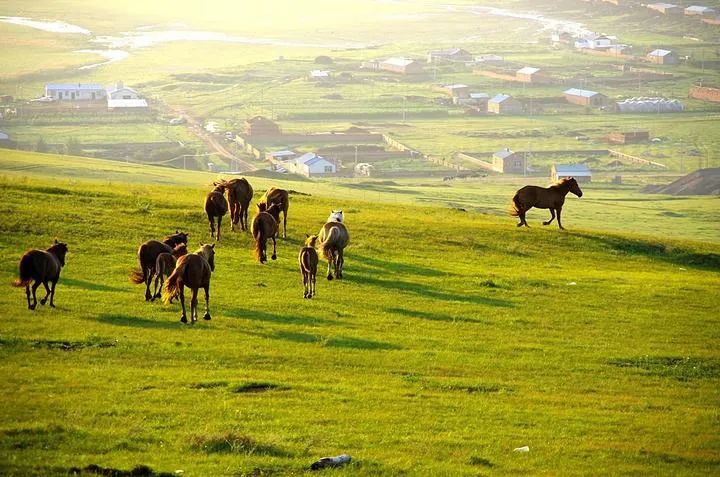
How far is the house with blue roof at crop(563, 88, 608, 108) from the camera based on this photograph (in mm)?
156125

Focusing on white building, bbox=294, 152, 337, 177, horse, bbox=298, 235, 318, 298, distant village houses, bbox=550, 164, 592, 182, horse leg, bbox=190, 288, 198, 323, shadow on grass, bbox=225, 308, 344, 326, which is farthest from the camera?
white building, bbox=294, 152, 337, 177

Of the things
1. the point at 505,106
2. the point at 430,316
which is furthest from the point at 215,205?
the point at 505,106

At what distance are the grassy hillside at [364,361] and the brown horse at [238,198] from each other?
1.96ft

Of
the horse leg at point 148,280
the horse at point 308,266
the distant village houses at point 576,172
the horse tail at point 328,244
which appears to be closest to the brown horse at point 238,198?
the horse tail at point 328,244

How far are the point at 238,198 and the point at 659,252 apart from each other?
48.3 ft

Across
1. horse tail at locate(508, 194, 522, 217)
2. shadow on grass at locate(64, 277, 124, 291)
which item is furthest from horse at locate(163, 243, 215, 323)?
horse tail at locate(508, 194, 522, 217)

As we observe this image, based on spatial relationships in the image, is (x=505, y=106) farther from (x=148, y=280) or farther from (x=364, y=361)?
(x=364, y=361)

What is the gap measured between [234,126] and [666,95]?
2853 inches

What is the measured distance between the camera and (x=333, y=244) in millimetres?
27641

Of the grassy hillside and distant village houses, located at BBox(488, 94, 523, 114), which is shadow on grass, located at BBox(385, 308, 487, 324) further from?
distant village houses, located at BBox(488, 94, 523, 114)

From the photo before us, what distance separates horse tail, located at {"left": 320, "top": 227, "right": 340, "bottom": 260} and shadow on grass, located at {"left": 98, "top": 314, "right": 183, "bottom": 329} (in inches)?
251

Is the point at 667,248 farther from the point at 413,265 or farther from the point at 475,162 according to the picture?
the point at 475,162

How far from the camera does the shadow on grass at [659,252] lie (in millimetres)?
36406

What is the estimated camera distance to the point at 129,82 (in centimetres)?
17112
